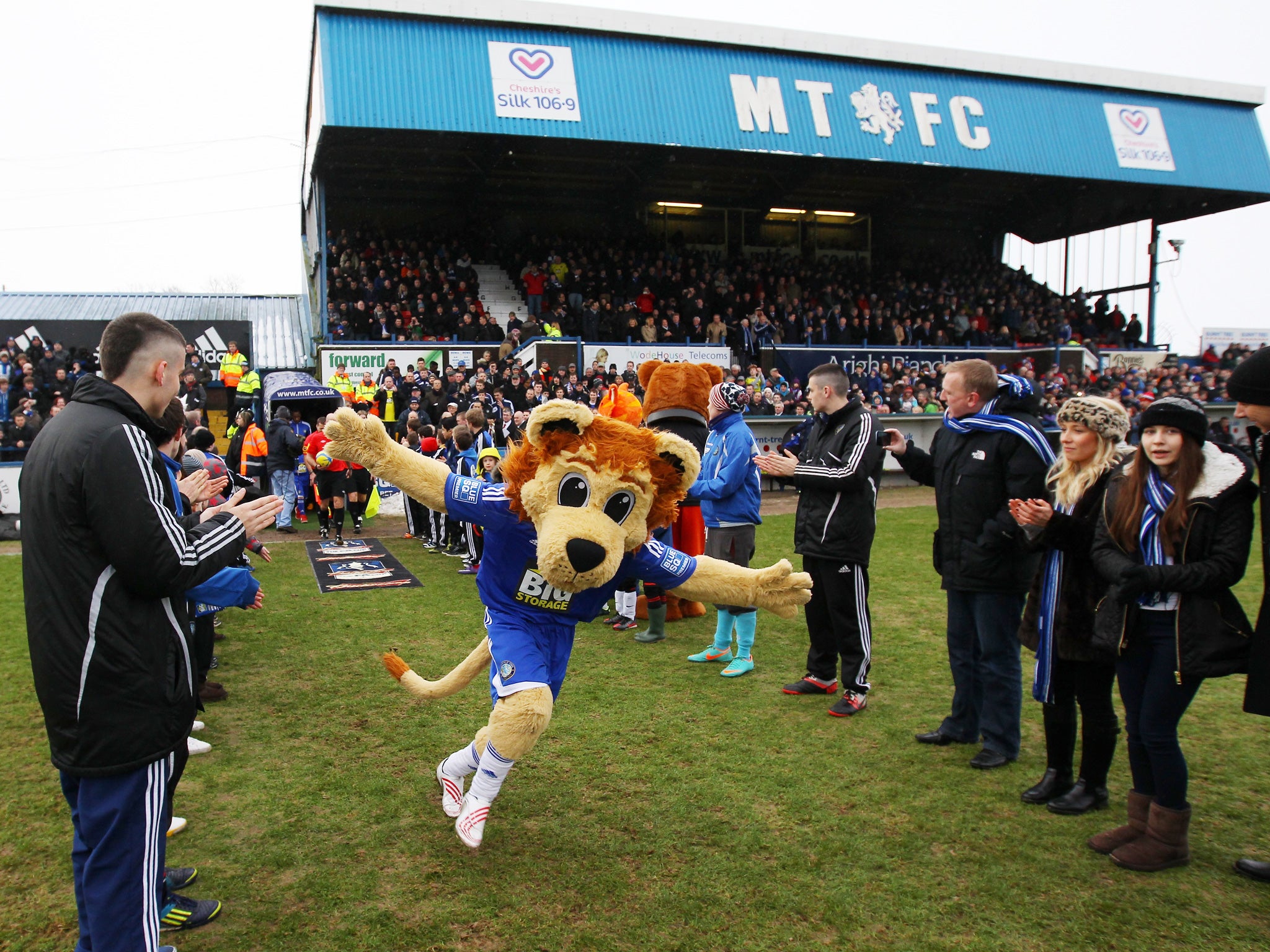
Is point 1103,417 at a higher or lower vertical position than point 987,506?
higher

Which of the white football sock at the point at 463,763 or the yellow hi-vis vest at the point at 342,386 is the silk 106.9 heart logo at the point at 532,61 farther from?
the white football sock at the point at 463,763

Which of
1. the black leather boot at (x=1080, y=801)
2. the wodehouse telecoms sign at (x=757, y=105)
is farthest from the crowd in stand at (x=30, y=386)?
the black leather boot at (x=1080, y=801)

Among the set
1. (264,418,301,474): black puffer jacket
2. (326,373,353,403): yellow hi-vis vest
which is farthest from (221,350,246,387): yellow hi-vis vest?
(264,418,301,474): black puffer jacket

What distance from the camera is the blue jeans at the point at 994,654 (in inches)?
182

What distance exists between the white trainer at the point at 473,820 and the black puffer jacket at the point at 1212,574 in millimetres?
2809

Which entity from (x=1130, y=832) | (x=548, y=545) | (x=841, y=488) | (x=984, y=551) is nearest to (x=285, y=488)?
(x=841, y=488)

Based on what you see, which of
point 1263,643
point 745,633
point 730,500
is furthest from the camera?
point 730,500

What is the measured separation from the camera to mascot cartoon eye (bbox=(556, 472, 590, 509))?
3387mm

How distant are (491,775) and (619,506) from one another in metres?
1.33

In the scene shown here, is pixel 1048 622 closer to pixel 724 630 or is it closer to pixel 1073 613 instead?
pixel 1073 613

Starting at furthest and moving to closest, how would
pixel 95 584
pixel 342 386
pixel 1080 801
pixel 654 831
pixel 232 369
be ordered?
pixel 232 369 < pixel 342 386 < pixel 1080 801 < pixel 654 831 < pixel 95 584

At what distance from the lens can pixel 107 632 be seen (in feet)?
7.89

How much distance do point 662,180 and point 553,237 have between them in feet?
13.6

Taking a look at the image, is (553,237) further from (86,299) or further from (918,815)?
(918,815)
